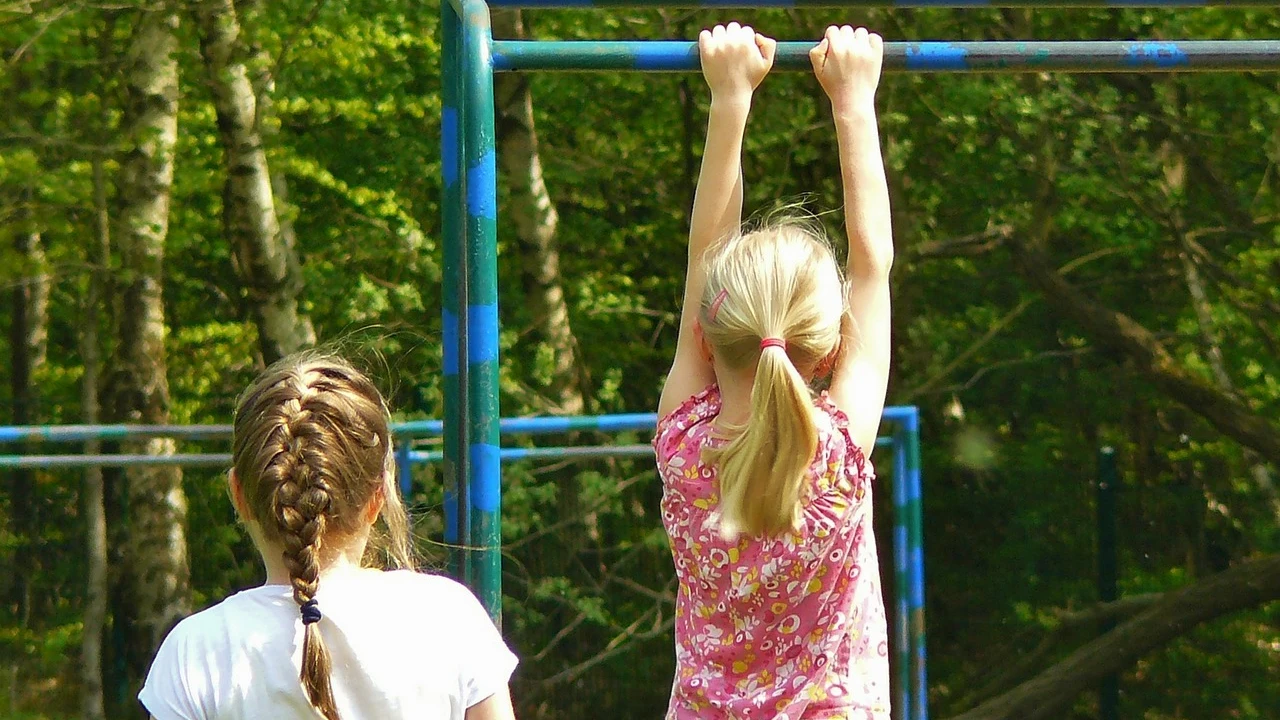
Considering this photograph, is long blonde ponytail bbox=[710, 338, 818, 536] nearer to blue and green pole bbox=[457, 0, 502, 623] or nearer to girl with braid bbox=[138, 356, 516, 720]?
girl with braid bbox=[138, 356, 516, 720]

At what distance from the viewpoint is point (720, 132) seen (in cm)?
160

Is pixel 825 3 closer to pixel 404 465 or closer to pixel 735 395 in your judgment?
pixel 735 395

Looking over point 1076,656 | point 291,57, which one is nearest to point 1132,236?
point 1076,656

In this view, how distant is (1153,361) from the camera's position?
6.42 m

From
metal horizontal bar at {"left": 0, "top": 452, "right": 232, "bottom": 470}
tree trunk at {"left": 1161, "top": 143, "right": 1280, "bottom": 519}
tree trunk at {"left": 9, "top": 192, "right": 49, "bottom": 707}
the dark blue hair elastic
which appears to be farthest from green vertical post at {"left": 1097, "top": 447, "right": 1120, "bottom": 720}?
the dark blue hair elastic

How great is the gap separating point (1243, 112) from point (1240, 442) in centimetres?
146

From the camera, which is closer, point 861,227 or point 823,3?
point 861,227

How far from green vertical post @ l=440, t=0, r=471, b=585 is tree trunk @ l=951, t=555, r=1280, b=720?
15.4 feet

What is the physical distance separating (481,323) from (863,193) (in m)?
0.44

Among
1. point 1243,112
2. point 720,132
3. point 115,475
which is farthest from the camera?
point 115,475

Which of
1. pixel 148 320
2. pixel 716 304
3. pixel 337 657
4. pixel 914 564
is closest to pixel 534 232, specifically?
pixel 148 320

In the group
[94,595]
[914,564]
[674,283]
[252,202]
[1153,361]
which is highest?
[252,202]

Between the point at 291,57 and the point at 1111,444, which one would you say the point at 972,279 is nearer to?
the point at 1111,444

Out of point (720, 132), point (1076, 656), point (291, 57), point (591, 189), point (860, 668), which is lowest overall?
point (1076, 656)
